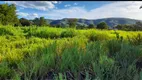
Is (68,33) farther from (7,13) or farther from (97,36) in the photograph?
(7,13)

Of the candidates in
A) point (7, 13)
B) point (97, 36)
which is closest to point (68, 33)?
point (97, 36)

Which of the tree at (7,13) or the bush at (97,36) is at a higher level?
the tree at (7,13)

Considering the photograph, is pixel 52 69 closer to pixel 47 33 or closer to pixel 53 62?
pixel 53 62

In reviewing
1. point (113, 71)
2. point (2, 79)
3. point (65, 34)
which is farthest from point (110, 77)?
point (65, 34)

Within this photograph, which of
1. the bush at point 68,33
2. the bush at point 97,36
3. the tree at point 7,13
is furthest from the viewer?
the tree at point 7,13

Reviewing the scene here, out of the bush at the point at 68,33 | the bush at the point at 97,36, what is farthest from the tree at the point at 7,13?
the bush at the point at 97,36

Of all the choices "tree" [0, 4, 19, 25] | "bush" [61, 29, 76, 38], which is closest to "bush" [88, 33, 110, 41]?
"bush" [61, 29, 76, 38]

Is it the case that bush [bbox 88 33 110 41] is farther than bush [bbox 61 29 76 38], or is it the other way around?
bush [bbox 61 29 76 38]

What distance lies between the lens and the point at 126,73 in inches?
116

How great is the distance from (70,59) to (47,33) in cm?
706

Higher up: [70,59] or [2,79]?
[70,59]

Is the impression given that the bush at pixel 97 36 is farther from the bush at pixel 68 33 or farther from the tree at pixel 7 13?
the tree at pixel 7 13

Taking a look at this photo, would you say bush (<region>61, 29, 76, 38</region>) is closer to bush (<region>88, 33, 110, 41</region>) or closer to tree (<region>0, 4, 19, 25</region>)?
bush (<region>88, 33, 110, 41</region>)

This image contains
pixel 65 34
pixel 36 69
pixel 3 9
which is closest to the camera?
pixel 36 69
